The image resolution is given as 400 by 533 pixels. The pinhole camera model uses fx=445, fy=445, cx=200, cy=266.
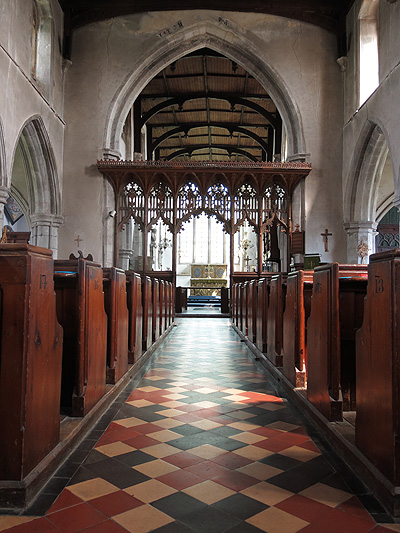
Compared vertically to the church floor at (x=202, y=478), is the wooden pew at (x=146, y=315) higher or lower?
Result: higher

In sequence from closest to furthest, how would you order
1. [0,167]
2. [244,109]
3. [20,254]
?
[20,254] → [0,167] → [244,109]

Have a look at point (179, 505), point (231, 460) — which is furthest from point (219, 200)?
point (179, 505)

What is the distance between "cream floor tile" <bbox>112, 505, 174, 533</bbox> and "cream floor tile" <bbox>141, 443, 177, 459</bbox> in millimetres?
455

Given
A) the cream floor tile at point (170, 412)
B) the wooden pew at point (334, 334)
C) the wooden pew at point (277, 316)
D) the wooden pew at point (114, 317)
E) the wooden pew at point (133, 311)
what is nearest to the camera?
the wooden pew at point (334, 334)

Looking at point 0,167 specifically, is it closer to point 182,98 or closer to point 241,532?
point 241,532

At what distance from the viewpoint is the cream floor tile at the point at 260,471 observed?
5.62 feet

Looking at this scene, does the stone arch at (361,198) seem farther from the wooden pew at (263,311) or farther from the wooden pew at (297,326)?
the wooden pew at (297,326)

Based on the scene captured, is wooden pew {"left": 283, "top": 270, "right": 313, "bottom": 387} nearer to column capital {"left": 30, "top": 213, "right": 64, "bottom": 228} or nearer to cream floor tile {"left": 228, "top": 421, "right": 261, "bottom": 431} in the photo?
cream floor tile {"left": 228, "top": 421, "right": 261, "bottom": 431}

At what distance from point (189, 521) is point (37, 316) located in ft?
2.80

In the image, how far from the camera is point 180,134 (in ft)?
57.2

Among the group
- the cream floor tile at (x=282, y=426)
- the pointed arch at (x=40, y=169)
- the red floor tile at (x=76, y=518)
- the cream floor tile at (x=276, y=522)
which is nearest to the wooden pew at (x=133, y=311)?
the cream floor tile at (x=282, y=426)

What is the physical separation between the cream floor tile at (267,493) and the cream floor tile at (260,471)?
7cm

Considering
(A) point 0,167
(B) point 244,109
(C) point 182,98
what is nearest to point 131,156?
(C) point 182,98

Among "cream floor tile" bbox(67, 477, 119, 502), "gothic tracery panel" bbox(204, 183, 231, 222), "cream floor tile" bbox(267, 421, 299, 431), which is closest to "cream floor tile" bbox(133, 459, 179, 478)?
"cream floor tile" bbox(67, 477, 119, 502)
